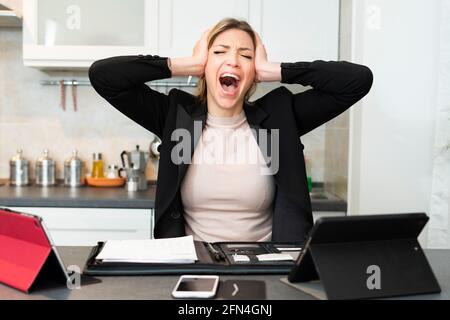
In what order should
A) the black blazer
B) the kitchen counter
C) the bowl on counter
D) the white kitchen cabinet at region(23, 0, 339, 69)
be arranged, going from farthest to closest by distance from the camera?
the bowl on counter → the white kitchen cabinet at region(23, 0, 339, 69) → the kitchen counter → the black blazer

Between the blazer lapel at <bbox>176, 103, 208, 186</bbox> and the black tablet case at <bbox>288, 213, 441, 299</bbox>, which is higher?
the blazer lapel at <bbox>176, 103, 208, 186</bbox>

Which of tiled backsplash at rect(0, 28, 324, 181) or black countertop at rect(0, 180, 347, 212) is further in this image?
tiled backsplash at rect(0, 28, 324, 181)

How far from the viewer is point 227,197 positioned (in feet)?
5.69

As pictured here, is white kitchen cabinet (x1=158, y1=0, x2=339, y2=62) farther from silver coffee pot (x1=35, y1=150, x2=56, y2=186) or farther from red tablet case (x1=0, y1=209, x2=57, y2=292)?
red tablet case (x1=0, y1=209, x2=57, y2=292)

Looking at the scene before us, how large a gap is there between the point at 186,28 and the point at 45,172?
42.8 inches

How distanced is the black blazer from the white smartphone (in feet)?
2.03

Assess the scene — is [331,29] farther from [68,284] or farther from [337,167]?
[68,284]

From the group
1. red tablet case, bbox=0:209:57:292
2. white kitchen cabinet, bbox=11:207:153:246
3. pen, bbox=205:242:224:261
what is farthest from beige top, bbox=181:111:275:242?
white kitchen cabinet, bbox=11:207:153:246

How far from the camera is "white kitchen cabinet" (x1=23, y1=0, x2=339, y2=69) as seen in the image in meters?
2.85

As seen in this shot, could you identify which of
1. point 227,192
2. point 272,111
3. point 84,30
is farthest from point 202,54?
point 84,30

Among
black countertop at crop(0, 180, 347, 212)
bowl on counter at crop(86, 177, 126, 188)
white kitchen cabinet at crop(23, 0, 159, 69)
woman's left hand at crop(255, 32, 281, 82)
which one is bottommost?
black countertop at crop(0, 180, 347, 212)

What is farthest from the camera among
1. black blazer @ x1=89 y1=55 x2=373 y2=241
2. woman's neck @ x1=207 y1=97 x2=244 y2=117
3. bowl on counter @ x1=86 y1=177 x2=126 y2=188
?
bowl on counter @ x1=86 y1=177 x2=126 y2=188

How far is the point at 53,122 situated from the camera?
3246 mm

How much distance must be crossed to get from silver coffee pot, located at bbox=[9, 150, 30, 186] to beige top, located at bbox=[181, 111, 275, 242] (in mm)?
1638
